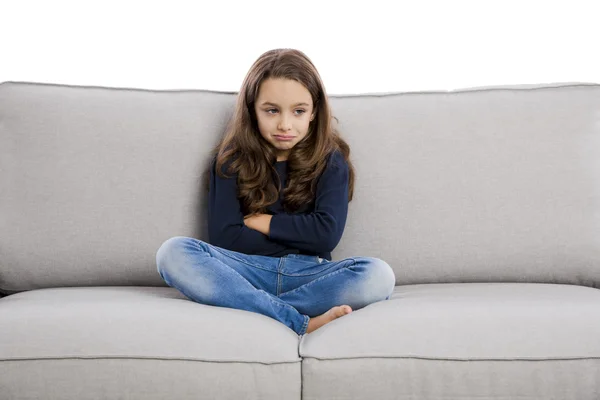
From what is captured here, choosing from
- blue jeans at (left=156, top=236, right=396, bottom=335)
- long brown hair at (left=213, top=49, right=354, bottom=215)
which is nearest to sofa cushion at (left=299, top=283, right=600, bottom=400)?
blue jeans at (left=156, top=236, right=396, bottom=335)

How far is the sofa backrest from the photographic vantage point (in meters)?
2.18

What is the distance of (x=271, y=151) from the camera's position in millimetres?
2285

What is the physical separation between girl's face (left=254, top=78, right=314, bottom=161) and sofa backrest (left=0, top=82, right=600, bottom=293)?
164 mm

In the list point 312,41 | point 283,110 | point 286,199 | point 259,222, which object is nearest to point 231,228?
point 259,222

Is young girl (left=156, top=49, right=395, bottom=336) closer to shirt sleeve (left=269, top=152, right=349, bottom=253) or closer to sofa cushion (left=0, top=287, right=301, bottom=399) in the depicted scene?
shirt sleeve (left=269, top=152, right=349, bottom=253)

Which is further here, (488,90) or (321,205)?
(488,90)

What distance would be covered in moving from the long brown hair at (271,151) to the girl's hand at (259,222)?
0.02 m

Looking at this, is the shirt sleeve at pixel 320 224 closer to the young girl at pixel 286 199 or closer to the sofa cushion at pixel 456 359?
the young girl at pixel 286 199

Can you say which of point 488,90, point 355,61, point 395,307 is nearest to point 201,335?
point 395,307

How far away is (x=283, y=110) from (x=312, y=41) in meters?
0.74

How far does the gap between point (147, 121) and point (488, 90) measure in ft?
3.31

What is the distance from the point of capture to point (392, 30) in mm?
2865

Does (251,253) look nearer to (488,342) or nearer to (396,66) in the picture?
(488,342)

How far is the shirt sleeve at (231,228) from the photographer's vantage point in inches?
84.7
